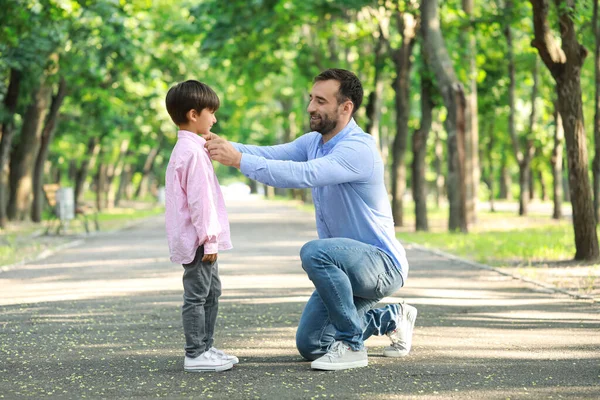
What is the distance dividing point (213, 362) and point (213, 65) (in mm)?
20679

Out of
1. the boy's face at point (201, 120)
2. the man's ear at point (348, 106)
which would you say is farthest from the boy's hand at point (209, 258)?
the man's ear at point (348, 106)

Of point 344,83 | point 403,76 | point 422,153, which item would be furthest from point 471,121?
point 344,83

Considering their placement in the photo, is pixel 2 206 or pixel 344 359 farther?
pixel 2 206

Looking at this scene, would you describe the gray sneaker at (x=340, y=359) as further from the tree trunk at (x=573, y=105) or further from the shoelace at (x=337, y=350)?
the tree trunk at (x=573, y=105)

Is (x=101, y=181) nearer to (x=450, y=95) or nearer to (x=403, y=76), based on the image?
(x=403, y=76)

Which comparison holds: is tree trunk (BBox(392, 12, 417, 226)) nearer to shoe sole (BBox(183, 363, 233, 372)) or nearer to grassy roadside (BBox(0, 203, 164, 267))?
grassy roadside (BBox(0, 203, 164, 267))

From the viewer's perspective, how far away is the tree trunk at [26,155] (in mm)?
29031

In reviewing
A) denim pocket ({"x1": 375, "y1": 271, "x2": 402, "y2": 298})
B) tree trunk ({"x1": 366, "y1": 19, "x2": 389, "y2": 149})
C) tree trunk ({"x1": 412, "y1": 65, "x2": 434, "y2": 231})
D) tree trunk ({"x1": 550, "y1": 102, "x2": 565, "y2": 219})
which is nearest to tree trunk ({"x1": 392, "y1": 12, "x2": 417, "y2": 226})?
tree trunk ({"x1": 412, "y1": 65, "x2": 434, "y2": 231})

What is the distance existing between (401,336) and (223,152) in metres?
1.77

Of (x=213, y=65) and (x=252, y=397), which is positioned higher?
(x=213, y=65)

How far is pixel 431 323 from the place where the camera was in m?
8.47

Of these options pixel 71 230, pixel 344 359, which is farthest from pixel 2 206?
pixel 344 359

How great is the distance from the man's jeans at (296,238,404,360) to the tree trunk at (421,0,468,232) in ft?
48.4

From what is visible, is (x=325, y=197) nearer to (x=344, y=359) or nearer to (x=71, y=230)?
(x=344, y=359)
